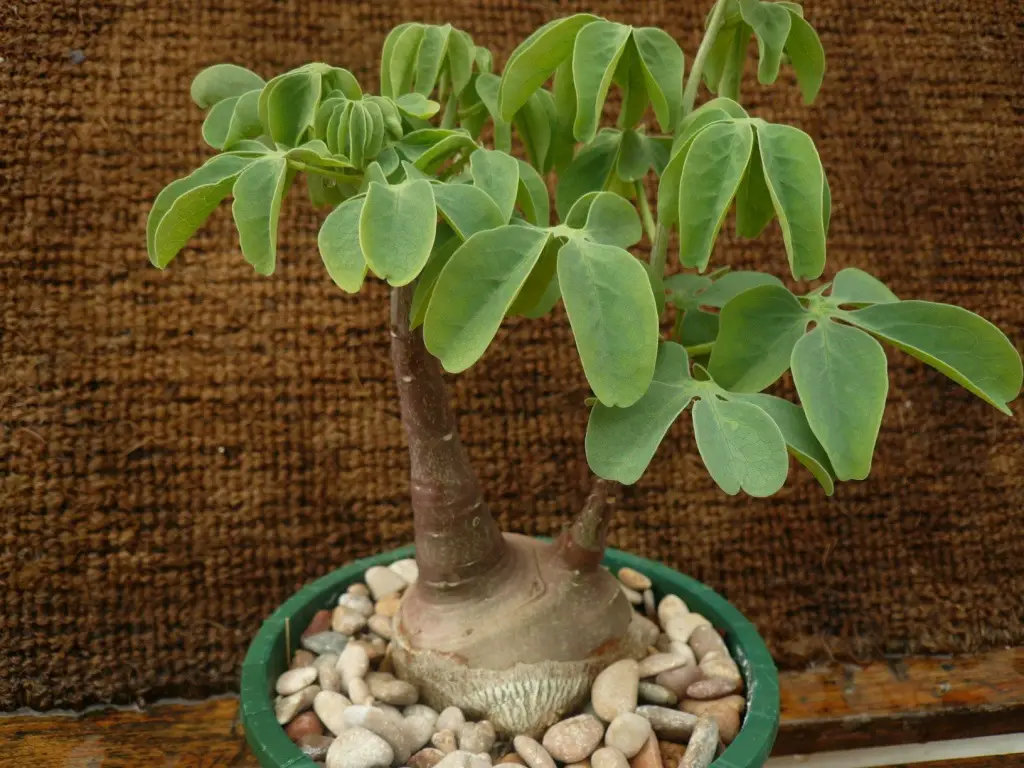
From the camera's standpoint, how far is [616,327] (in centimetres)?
44

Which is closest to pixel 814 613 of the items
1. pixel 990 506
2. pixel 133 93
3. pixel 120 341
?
pixel 990 506

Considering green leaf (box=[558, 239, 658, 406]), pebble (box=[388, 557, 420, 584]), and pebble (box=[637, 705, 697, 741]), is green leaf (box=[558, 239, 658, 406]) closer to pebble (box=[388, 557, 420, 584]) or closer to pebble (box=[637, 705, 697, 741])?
pebble (box=[637, 705, 697, 741])

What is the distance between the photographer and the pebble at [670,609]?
756 mm

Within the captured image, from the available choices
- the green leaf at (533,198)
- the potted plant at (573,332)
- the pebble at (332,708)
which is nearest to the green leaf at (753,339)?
the potted plant at (573,332)

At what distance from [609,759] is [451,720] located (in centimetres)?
11

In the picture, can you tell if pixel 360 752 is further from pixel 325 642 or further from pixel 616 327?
pixel 616 327

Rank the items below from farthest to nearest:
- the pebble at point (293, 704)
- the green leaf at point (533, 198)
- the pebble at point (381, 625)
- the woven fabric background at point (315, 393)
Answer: the woven fabric background at point (315, 393) < the pebble at point (381, 625) < the pebble at point (293, 704) < the green leaf at point (533, 198)

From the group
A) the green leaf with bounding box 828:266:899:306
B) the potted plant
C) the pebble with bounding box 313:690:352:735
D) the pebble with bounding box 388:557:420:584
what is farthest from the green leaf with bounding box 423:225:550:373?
the pebble with bounding box 388:557:420:584

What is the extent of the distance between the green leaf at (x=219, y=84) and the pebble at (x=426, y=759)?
1.47 ft

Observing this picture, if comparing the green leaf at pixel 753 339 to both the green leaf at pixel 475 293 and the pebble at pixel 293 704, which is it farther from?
the pebble at pixel 293 704

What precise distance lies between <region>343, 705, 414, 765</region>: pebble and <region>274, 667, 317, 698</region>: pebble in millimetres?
69

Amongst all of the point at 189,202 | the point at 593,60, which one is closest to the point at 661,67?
the point at 593,60

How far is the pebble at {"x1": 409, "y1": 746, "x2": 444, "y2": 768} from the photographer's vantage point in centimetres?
58

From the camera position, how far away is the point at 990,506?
3.23ft
